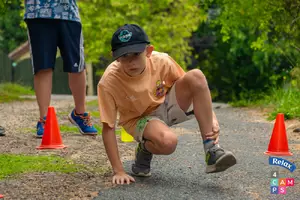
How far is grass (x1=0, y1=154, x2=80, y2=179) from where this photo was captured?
4434 millimetres

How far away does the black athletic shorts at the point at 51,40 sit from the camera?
6.09 metres

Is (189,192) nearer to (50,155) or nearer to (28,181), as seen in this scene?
(28,181)

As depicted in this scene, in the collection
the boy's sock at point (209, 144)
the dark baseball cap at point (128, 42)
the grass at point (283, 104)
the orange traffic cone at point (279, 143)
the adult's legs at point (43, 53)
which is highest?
the dark baseball cap at point (128, 42)

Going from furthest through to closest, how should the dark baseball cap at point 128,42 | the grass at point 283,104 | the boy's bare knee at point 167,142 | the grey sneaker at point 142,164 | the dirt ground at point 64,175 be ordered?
the grass at point 283,104 < the grey sneaker at point 142,164 < the boy's bare knee at point 167,142 < the dark baseball cap at point 128,42 < the dirt ground at point 64,175

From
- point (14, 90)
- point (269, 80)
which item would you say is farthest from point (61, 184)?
point (14, 90)

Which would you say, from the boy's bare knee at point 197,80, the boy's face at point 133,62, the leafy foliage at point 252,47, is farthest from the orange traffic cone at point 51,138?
the leafy foliage at point 252,47

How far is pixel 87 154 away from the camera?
17.1ft

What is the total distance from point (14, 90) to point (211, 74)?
5628mm

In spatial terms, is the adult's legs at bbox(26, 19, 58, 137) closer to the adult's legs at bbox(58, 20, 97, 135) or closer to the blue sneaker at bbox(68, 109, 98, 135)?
the adult's legs at bbox(58, 20, 97, 135)

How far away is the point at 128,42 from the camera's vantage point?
412 centimetres

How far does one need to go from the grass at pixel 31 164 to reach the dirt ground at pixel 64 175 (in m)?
0.10

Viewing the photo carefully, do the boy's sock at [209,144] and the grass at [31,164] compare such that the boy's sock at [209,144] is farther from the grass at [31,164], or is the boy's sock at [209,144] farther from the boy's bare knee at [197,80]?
the grass at [31,164]

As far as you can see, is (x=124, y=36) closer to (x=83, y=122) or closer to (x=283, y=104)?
(x=83, y=122)

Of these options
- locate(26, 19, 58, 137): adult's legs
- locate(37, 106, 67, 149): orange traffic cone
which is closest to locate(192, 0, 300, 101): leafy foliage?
locate(26, 19, 58, 137): adult's legs
